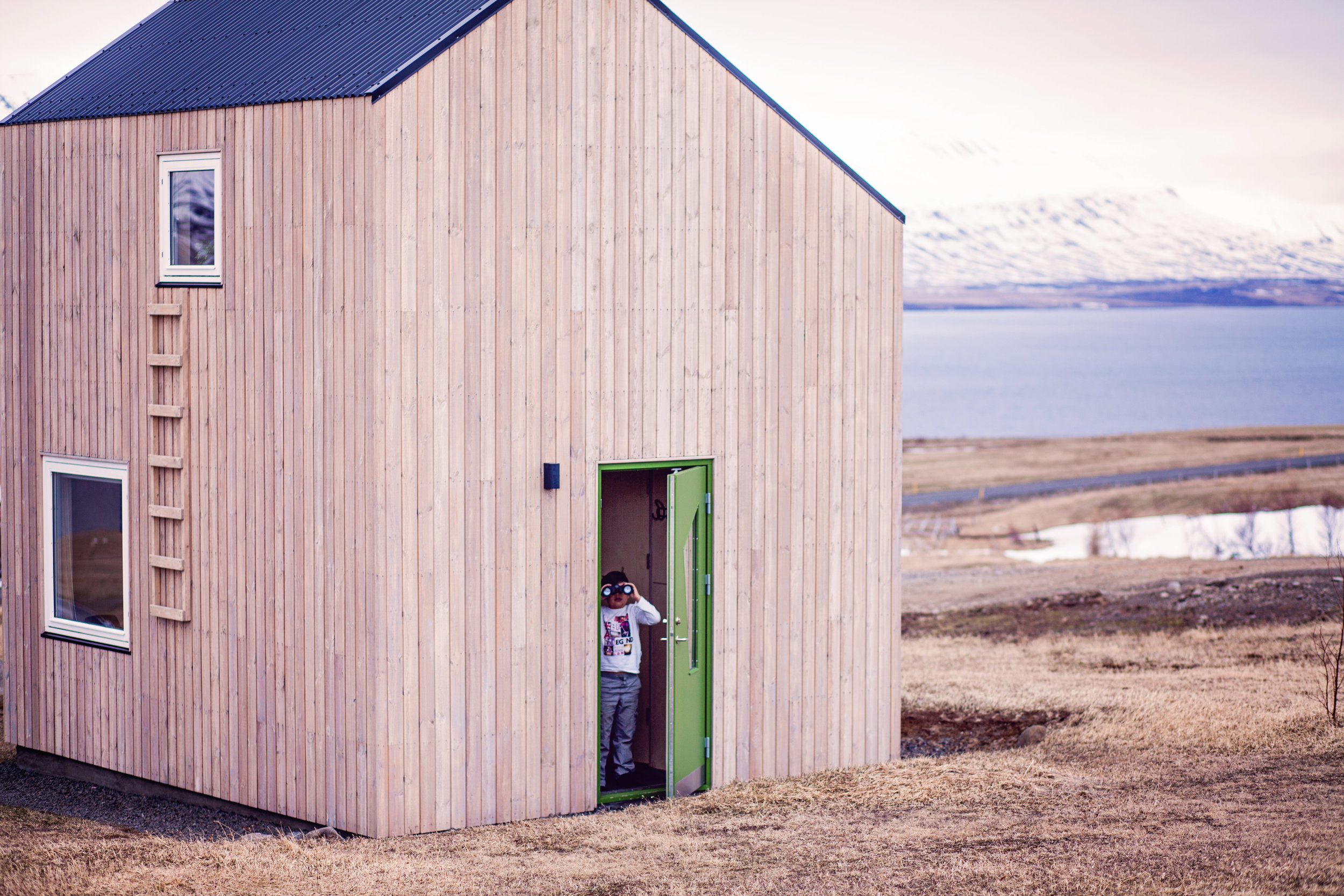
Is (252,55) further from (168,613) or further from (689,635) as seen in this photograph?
(689,635)

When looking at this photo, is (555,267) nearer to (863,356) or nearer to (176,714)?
(863,356)

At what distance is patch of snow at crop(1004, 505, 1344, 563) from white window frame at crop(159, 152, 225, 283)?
90.0ft

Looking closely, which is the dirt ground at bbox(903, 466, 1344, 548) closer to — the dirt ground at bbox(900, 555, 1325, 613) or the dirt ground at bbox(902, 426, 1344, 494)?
the dirt ground at bbox(902, 426, 1344, 494)

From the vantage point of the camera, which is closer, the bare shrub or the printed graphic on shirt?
the printed graphic on shirt

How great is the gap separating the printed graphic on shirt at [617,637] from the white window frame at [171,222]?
364cm

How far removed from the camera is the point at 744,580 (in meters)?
9.75

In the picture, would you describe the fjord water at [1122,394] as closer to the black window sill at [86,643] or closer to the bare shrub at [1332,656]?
the bare shrub at [1332,656]

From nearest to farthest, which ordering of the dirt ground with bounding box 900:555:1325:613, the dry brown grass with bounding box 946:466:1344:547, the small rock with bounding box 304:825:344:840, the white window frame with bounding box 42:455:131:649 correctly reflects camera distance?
the small rock with bounding box 304:825:344:840, the white window frame with bounding box 42:455:131:649, the dirt ground with bounding box 900:555:1325:613, the dry brown grass with bounding box 946:466:1344:547

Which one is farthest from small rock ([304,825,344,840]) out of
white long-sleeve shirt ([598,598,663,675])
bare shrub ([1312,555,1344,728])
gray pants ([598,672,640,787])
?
bare shrub ([1312,555,1344,728])

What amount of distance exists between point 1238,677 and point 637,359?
8.25 metres

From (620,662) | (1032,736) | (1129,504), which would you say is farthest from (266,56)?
(1129,504)

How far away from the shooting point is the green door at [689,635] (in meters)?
9.34

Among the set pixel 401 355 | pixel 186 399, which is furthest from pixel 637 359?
pixel 186 399

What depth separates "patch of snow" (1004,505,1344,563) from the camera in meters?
35.2
